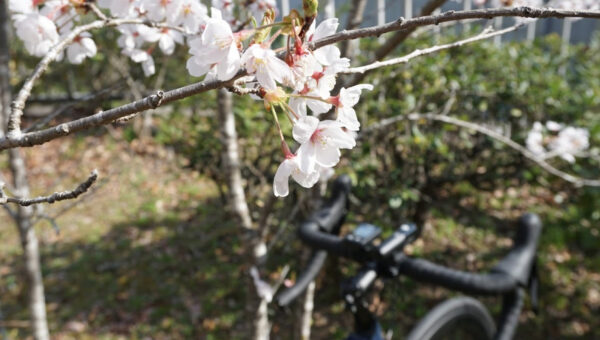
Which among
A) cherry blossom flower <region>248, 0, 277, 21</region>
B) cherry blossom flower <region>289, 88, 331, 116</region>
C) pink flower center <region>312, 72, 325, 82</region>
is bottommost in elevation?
cherry blossom flower <region>289, 88, 331, 116</region>

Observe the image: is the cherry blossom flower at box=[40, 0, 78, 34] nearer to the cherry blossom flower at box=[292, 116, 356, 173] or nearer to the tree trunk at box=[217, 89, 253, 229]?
the cherry blossom flower at box=[292, 116, 356, 173]

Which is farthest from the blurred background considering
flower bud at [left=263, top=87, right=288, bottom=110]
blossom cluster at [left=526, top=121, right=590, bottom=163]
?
flower bud at [left=263, top=87, right=288, bottom=110]

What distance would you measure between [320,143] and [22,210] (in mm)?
1898

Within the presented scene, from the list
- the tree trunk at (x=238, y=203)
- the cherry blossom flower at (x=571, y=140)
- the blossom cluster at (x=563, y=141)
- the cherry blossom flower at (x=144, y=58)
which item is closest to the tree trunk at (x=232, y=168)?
the tree trunk at (x=238, y=203)

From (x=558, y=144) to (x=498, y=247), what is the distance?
1.23 m

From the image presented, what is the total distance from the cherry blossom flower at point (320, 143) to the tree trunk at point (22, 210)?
1.65m

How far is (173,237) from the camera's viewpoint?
4941mm

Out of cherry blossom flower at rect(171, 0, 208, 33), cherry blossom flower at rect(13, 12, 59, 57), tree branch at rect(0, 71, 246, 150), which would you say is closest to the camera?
tree branch at rect(0, 71, 246, 150)

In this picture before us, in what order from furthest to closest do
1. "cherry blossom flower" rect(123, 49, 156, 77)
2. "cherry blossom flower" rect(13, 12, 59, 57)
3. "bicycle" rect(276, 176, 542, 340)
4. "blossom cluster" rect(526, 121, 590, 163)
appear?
1. "blossom cluster" rect(526, 121, 590, 163)
2. "bicycle" rect(276, 176, 542, 340)
3. "cherry blossom flower" rect(123, 49, 156, 77)
4. "cherry blossom flower" rect(13, 12, 59, 57)

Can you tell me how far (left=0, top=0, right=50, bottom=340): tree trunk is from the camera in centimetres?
202

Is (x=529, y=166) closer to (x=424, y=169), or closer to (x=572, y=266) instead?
(x=424, y=169)

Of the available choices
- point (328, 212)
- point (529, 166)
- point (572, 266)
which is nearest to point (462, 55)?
point (529, 166)

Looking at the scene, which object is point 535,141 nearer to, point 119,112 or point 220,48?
point 220,48

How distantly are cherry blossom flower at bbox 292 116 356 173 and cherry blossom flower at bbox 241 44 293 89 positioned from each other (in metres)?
0.08
